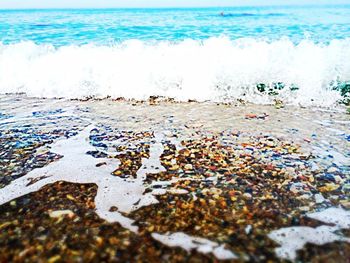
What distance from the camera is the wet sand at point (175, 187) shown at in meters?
2.30

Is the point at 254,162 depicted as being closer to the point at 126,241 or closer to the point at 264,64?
the point at 126,241

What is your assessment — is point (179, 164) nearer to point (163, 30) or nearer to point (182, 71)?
point (182, 71)

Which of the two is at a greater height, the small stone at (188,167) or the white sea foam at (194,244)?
the white sea foam at (194,244)

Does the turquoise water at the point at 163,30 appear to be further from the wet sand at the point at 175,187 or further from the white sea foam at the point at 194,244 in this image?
the white sea foam at the point at 194,244

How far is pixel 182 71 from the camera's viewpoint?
784 centimetres

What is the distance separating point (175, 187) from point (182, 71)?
514cm

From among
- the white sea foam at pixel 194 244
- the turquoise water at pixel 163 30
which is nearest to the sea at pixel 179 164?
the white sea foam at pixel 194 244

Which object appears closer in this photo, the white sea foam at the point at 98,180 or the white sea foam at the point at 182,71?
the white sea foam at the point at 98,180

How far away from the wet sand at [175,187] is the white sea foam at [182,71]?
1662 mm

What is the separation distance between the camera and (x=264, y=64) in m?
8.07

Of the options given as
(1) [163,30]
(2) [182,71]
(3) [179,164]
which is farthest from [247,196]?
(1) [163,30]

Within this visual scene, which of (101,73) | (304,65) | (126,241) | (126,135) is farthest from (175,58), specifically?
(126,241)

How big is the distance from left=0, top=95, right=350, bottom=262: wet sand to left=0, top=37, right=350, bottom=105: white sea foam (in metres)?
1.66

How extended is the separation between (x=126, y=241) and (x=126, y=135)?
7.52ft
